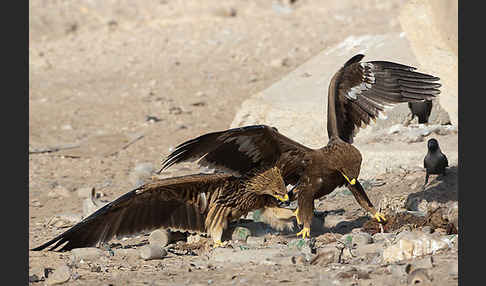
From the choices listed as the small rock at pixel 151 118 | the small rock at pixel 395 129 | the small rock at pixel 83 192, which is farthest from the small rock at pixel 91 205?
the small rock at pixel 151 118

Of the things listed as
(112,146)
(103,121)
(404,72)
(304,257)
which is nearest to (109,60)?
(103,121)

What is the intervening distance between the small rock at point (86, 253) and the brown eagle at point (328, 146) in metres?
0.83

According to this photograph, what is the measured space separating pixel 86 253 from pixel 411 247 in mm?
2285

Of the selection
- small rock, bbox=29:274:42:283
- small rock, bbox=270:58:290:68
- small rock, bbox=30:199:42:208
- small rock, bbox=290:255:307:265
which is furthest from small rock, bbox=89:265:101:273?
small rock, bbox=270:58:290:68

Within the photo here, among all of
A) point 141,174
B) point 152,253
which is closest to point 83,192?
point 141,174

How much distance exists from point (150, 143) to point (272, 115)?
6.79 ft

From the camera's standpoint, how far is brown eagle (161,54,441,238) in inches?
230

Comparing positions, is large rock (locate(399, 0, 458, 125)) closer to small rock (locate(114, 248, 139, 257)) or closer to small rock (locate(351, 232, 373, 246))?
small rock (locate(351, 232, 373, 246))

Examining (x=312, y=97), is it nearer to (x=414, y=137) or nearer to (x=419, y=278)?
(x=414, y=137)

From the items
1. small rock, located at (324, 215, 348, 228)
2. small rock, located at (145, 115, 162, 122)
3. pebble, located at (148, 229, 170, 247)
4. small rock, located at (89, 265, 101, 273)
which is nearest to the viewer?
small rock, located at (89, 265, 101, 273)

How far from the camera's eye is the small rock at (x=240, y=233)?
20.7ft

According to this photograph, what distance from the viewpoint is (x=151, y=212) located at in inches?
241

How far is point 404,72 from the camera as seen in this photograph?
673 centimetres

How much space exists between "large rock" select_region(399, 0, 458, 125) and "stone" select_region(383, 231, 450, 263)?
329cm
